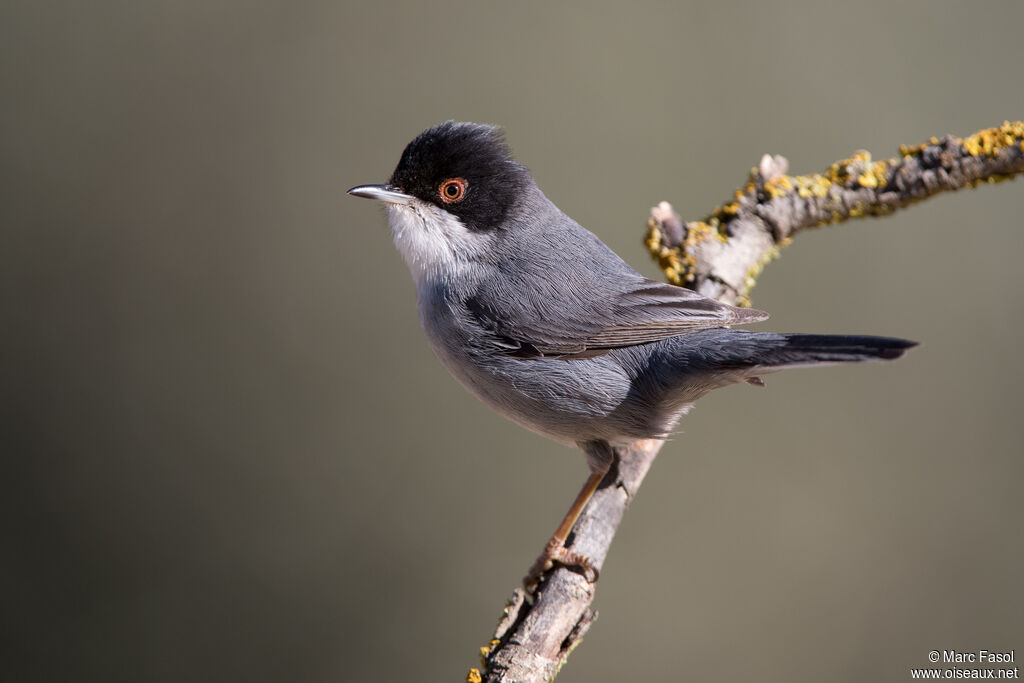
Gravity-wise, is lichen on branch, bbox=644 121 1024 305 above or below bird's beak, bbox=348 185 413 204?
above

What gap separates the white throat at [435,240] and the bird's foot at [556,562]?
3.75 ft

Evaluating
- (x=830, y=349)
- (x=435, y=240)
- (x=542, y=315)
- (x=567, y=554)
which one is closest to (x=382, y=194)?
(x=435, y=240)

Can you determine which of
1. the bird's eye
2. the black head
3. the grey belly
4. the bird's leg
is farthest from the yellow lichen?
the bird's eye

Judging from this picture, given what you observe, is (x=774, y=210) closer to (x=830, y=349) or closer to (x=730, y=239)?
(x=730, y=239)

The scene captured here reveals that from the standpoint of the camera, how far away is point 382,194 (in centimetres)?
309

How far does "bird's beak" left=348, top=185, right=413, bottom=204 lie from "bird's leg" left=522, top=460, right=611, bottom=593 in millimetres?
1267

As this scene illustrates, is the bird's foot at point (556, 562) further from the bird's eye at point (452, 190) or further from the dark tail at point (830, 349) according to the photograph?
the bird's eye at point (452, 190)

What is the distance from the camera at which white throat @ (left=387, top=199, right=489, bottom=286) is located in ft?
10.1

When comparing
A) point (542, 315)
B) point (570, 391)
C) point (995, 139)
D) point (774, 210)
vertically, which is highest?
point (995, 139)

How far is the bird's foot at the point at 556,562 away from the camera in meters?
3.01

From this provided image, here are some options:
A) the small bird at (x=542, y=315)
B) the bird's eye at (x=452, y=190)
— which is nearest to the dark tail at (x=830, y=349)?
the small bird at (x=542, y=315)

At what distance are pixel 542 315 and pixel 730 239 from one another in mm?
1265

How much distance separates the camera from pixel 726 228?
375 centimetres

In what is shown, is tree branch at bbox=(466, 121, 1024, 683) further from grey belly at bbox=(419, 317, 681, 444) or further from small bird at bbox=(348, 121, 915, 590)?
grey belly at bbox=(419, 317, 681, 444)
